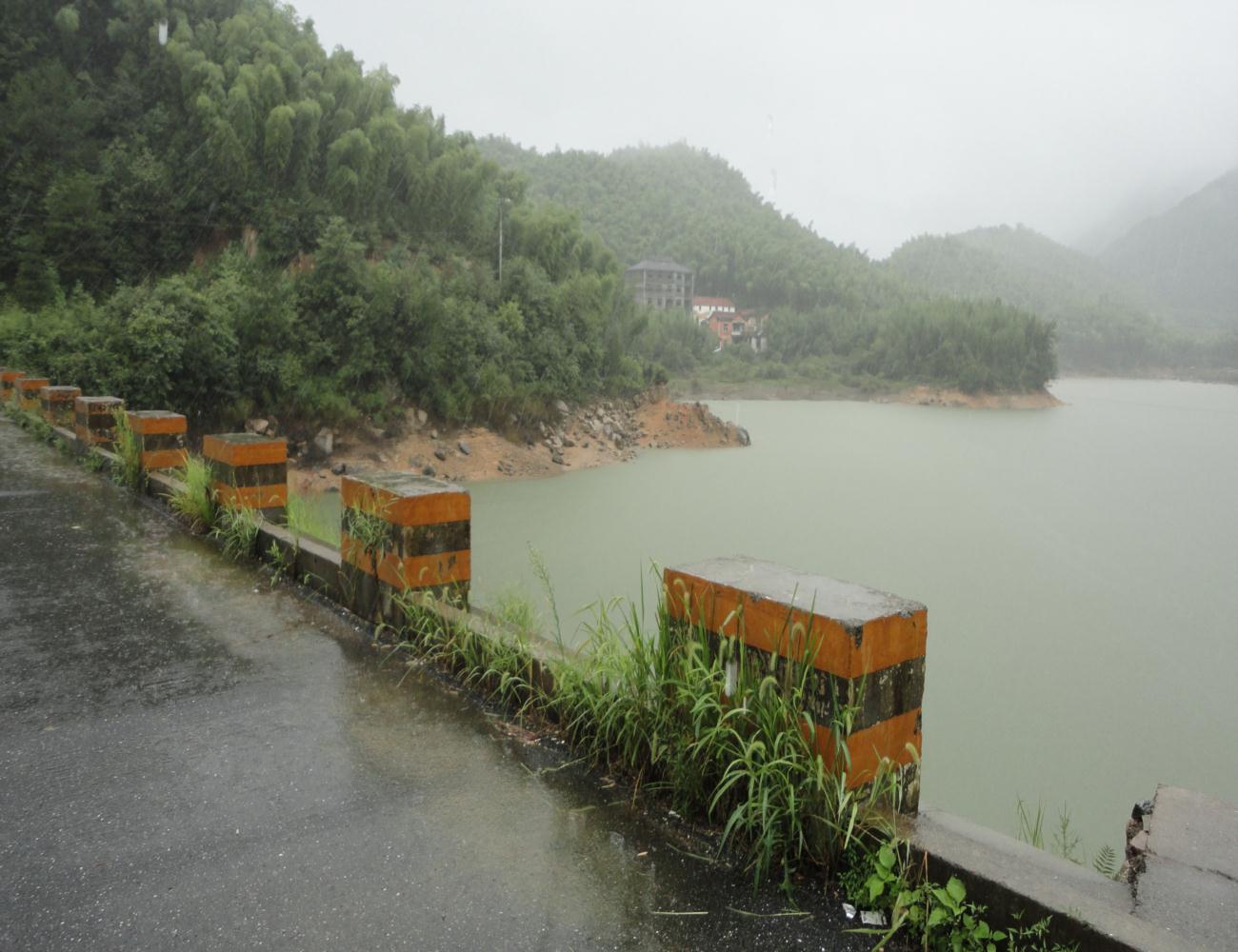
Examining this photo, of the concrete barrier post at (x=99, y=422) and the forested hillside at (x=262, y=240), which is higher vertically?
the forested hillside at (x=262, y=240)

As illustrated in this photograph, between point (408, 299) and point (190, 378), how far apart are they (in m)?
4.08

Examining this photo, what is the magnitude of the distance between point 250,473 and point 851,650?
11.3 ft

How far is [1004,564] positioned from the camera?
10.6 metres

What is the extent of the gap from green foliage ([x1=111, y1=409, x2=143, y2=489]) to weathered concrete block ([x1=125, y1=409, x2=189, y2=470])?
0.04 m

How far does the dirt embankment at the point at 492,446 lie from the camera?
14.1 m

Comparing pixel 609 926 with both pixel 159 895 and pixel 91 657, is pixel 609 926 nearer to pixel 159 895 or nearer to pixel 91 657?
pixel 159 895

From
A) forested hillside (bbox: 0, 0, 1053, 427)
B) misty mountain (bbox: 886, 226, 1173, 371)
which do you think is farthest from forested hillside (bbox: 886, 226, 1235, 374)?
forested hillside (bbox: 0, 0, 1053, 427)

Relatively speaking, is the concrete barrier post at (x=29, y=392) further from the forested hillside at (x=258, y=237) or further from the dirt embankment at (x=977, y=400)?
the dirt embankment at (x=977, y=400)

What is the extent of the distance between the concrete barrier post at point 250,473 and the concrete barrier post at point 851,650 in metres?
3.04

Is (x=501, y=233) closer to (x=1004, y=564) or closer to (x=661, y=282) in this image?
(x=1004, y=564)

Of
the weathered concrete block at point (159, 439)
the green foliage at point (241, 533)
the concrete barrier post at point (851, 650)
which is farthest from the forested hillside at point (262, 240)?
the concrete barrier post at point (851, 650)

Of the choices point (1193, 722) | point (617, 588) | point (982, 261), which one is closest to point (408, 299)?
point (617, 588)

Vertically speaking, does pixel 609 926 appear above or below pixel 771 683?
below

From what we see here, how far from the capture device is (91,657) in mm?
2730
